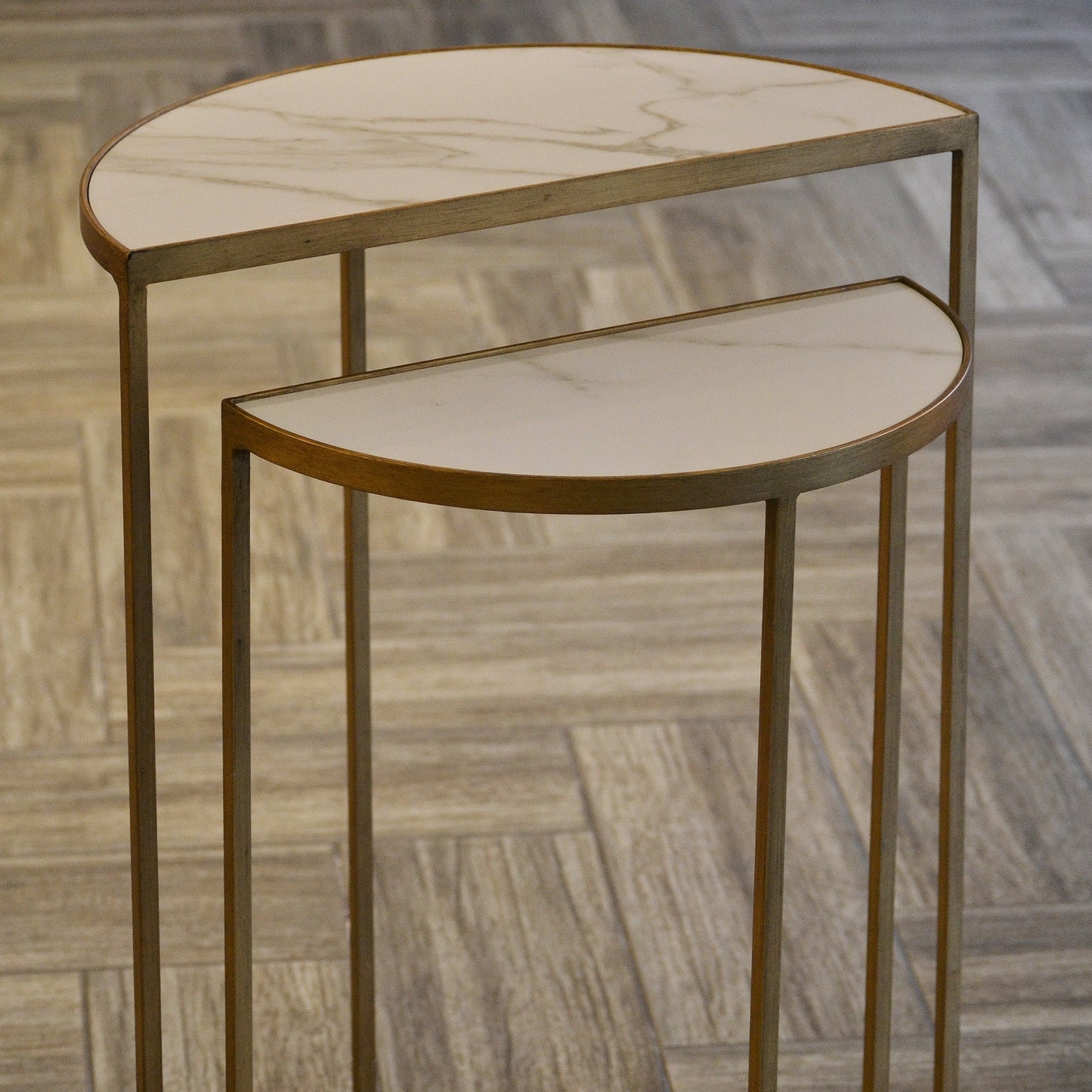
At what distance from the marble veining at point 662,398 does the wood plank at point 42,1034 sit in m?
0.65

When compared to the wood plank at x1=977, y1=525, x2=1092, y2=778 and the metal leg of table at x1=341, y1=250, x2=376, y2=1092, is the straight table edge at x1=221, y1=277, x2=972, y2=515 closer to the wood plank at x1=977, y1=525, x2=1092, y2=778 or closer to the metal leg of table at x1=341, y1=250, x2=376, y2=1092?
the metal leg of table at x1=341, y1=250, x2=376, y2=1092

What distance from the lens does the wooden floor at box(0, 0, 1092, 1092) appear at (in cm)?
136

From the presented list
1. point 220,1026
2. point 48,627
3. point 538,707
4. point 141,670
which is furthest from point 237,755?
point 48,627

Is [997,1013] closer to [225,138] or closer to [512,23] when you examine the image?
[225,138]

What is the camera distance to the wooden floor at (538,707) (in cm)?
136

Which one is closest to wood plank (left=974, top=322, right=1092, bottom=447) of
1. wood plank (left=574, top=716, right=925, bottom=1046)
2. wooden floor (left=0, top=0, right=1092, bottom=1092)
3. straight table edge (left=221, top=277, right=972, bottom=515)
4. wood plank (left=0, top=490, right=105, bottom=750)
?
wooden floor (left=0, top=0, right=1092, bottom=1092)

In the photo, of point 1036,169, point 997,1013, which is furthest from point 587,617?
point 1036,169

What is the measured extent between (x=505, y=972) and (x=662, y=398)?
0.67m

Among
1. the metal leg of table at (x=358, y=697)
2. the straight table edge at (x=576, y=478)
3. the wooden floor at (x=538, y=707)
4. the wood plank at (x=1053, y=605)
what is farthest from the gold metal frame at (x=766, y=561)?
the wood plank at (x=1053, y=605)

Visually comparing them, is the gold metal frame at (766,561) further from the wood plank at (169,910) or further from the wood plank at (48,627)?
the wood plank at (48,627)

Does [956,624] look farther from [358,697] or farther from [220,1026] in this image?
[220,1026]

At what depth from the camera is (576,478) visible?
0.77 metres

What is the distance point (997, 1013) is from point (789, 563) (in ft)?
2.19

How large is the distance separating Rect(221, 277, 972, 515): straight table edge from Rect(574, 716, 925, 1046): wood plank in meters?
0.65
